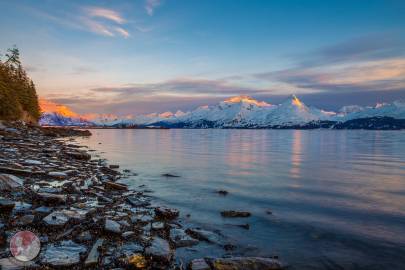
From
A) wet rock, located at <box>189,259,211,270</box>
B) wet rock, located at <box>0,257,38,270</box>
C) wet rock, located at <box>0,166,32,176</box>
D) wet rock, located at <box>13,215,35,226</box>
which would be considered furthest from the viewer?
wet rock, located at <box>0,166,32,176</box>

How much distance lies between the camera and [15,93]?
80.2 metres

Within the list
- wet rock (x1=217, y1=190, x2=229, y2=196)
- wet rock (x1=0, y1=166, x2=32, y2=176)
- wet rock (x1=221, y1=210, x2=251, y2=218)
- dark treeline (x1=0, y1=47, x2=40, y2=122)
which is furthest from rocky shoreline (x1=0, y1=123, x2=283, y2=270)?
dark treeline (x1=0, y1=47, x2=40, y2=122)

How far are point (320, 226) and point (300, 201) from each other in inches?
165

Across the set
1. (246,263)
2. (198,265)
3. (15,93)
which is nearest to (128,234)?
(198,265)

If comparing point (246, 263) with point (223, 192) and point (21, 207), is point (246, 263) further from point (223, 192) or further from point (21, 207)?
point (223, 192)

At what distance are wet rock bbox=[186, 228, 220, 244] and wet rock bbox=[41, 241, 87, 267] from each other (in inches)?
150

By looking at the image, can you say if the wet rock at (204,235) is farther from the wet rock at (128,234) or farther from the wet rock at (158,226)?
the wet rock at (128,234)

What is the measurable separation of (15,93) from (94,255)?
87.7 metres

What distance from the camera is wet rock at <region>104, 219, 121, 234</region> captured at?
9.26 metres

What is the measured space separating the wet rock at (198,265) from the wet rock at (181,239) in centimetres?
134

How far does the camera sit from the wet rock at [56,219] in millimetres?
9211

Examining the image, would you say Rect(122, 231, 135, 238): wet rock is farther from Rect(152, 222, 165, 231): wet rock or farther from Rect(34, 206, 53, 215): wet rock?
Rect(34, 206, 53, 215): wet rock

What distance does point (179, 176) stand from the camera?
2378 centimetres

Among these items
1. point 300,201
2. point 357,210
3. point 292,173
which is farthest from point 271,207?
point 292,173
